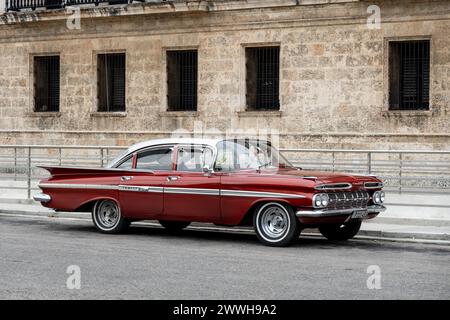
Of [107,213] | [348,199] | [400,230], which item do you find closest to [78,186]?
[107,213]

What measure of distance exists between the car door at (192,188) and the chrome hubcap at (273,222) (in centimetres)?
74

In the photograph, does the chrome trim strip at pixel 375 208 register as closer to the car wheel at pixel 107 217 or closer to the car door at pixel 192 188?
the car door at pixel 192 188

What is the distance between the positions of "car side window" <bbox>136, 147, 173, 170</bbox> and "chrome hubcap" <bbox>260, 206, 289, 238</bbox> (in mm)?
1853

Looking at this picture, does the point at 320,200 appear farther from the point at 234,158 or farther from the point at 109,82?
the point at 109,82

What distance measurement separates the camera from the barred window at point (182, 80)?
1113 inches

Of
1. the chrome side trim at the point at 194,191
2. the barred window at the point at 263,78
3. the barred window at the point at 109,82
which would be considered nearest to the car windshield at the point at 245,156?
the chrome side trim at the point at 194,191

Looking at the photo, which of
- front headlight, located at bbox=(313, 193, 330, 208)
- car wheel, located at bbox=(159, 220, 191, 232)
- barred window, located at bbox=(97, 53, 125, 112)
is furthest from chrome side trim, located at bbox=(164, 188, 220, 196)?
barred window, located at bbox=(97, 53, 125, 112)

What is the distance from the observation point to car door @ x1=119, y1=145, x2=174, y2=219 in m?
14.2

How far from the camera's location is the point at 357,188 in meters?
13.4

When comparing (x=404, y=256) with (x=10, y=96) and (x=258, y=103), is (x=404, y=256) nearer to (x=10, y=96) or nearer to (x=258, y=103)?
(x=258, y=103)

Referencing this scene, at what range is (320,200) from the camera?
1285 centimetres

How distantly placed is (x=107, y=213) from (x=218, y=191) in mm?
2230

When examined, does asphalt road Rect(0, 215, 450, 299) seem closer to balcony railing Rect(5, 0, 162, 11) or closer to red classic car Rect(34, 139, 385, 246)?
red classic car Rect(34, 139, 385, 246)
